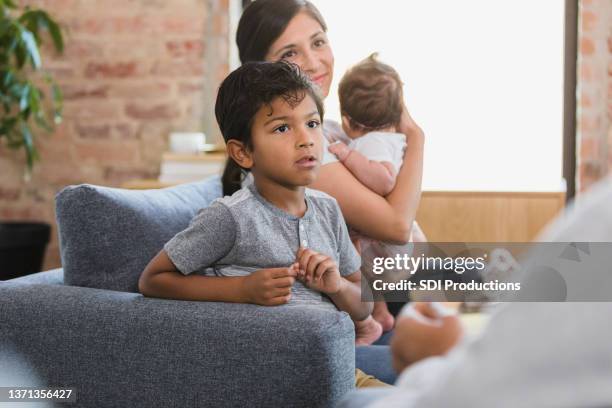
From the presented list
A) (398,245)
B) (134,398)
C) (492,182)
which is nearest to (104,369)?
(134,398)

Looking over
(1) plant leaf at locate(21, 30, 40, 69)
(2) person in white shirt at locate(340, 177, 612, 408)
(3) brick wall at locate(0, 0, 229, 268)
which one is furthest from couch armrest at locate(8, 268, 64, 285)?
(3) brick wall at locate(0, 0, 229, 268)

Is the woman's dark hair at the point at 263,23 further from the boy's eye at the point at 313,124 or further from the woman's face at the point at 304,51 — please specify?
the boy's eye at the point at 313,124

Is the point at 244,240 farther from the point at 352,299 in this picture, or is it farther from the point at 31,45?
the point at 31,45

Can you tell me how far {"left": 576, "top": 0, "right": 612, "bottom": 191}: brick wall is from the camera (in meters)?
3.33

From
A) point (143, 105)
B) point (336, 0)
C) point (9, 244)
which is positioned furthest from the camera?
point (143, 105)

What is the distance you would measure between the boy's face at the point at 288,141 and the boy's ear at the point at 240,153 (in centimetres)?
3

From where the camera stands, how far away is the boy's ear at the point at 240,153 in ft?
4.32

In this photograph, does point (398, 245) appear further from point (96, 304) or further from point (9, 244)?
point (9, 244)

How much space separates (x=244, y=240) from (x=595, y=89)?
2540 millimetres

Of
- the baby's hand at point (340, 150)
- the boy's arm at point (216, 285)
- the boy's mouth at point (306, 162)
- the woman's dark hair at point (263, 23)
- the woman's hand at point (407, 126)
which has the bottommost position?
the boy's arm at point (216, 285)

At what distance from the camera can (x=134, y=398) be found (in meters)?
1.22

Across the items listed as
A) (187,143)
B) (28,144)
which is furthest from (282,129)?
(28,144)

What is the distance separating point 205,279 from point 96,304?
0.18 m

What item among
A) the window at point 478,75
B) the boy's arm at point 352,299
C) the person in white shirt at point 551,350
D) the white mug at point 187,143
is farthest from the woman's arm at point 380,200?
the white mug at point 187,143
